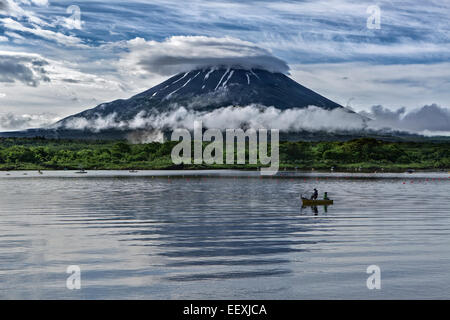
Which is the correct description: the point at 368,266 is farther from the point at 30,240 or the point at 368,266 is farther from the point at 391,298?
the point at 30,240

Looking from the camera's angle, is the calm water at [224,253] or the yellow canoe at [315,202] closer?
the calm water at [224,253]

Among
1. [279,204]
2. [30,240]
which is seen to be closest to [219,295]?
[30,240]

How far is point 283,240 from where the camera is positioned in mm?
37812

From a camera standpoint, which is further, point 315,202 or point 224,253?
point 315,202

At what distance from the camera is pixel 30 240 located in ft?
125

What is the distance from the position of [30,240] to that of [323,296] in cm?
2253

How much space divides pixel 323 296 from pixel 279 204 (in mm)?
46027

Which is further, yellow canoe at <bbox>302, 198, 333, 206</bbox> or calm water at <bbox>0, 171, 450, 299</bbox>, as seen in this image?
yellow canoe at <bbox>302, 198, 333, 206</bbox>

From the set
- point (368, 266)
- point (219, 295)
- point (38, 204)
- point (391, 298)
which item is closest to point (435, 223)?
point (368, 266)

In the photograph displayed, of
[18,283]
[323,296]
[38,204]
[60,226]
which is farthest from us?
[38,204]
